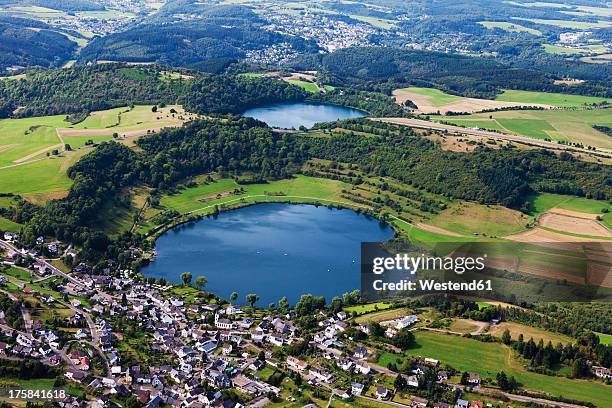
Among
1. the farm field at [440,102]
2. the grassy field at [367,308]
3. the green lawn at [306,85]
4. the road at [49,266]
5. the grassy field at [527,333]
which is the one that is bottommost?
the grassy field at [367,308]

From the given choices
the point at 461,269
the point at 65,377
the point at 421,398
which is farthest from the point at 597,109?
the point at 65,377

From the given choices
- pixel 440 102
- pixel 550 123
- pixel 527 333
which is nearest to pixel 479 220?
pixel 527 333

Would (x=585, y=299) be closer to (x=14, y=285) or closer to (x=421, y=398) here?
(x=421, y=398)

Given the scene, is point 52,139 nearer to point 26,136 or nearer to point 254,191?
point 26,136

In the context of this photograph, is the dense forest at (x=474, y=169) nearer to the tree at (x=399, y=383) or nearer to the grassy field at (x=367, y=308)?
the grassy field at (x=367, y=308)

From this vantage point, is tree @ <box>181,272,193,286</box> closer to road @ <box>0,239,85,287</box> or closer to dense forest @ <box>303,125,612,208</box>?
road @ <box>0,239,85,287</box>

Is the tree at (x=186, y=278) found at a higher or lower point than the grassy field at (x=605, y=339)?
higher

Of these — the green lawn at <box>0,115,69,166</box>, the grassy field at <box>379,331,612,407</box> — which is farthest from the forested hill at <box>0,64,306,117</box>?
the grassy field at <box>379,331,612,407</box>

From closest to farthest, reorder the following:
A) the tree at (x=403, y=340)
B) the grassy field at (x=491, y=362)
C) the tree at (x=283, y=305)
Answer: the grassy field at (x=491, y=362), the tree at (x=403, y=340), the tree at (x=283, y=305)

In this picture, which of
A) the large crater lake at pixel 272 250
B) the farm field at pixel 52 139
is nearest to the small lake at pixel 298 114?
the farm field at pixel 52 139
